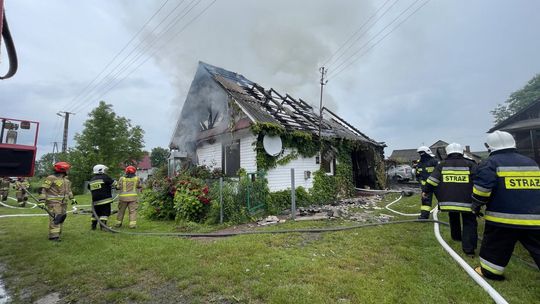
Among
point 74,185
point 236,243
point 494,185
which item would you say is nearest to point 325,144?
point 236,243

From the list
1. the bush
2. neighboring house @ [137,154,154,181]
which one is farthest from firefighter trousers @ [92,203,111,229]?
neighboring house @ [137,154,154,181]

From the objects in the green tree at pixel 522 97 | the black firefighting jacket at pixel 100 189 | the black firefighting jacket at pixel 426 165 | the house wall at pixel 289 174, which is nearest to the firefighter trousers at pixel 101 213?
the black firefighting jacket at pixel 100 189

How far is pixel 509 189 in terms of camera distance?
295cm

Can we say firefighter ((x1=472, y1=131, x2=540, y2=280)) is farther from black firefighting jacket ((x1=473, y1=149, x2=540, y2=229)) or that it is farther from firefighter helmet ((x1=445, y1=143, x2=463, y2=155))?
firefighter helmet ((x1=445, y1=143, x2=463, y2=155))

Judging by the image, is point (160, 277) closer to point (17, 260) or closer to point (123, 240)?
point (123, 240)

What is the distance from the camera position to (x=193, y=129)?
12.7m

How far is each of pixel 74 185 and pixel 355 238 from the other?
26.3 meters

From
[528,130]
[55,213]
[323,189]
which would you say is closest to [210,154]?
[323,189]

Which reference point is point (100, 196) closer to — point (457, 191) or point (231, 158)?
point (231, 158)

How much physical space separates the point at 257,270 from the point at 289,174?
21.2 ft

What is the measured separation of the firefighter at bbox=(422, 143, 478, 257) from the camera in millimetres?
3891

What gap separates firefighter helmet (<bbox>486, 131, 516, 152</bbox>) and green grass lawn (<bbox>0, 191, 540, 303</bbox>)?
161 centimetres

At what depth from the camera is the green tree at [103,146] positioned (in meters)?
23.1

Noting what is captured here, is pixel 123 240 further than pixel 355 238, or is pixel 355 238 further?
pixel 123 240
